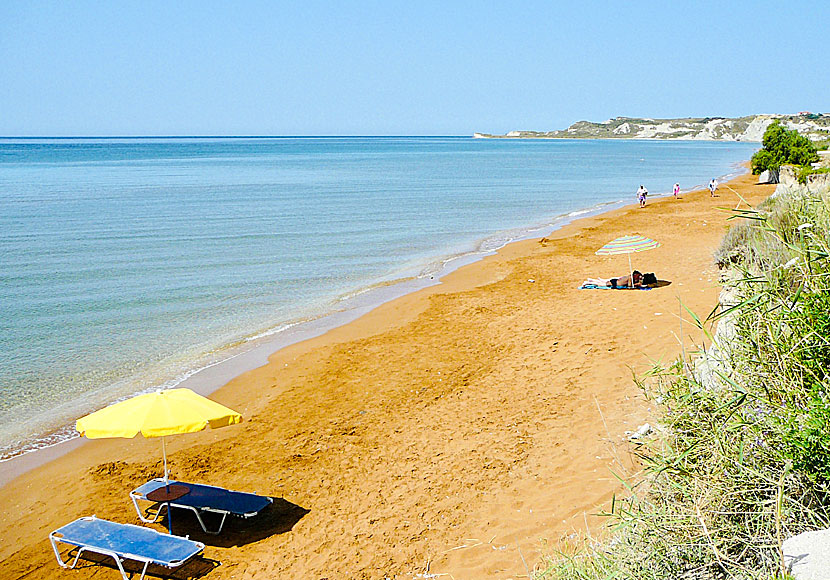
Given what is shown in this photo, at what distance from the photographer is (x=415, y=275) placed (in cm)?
2077

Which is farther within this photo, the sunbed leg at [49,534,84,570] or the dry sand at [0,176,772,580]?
the sunbed leg at [49,534,84,570]

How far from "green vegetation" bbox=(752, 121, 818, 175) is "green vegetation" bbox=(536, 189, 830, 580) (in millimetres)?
42228

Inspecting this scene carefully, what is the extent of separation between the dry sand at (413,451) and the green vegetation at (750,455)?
0.63 metres

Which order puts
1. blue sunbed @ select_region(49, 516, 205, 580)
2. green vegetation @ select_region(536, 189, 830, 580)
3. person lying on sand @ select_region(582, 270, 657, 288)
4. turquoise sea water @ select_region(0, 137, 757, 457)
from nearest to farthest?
1. green vegetation @ select_region(536, 189, 830, 580)
2. blue sunbed @ select_region(49, 516, 205, 580)
3. turquoise sea water @ select_region(0, 137, 757, 457)
4. person lying on sand @ select_region(582, 270, 657, 288)

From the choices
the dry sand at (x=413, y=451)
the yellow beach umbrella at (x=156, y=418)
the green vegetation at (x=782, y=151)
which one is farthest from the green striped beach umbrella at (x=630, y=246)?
the green vegetation at (x=782, y=151)

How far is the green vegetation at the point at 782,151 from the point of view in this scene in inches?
1612

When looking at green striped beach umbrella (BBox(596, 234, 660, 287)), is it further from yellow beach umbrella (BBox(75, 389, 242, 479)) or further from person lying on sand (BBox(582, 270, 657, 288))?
yellow beach umbrella (BBox(75, 389, 242, 479))

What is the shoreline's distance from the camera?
32.1 feet

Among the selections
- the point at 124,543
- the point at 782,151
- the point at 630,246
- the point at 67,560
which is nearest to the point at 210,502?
the point at 124,543

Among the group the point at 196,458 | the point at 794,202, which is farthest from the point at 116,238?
the point at 794,202

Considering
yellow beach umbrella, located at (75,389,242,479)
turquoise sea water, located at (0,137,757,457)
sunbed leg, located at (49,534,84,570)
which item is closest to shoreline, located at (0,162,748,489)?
turquoise sea water, located at (0,137,757,457)

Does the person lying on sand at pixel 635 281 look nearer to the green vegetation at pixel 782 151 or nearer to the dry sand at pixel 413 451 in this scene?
the dry sand at pixel 413 451

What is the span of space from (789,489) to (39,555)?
7.30m

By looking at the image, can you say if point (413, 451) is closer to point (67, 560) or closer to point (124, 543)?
point (124, 543)
